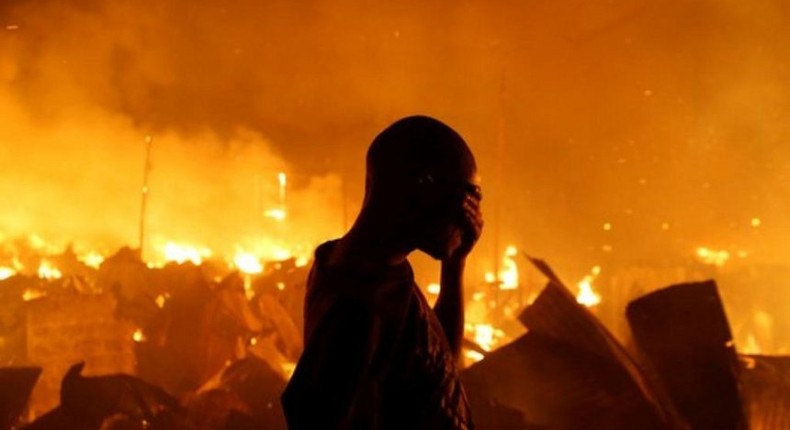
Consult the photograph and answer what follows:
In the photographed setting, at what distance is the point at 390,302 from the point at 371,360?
0.35ft

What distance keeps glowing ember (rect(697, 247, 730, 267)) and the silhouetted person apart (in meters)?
12.3

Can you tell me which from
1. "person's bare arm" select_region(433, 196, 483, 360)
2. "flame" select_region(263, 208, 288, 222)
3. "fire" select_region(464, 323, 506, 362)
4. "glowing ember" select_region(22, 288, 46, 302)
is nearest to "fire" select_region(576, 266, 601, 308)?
"fire" select_region(464, 323, 506, 362)

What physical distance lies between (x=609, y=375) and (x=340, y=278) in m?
2.71

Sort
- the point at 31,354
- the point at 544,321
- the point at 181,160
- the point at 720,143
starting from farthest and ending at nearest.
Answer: the point at 181,160
the point at 720,143
the point at 31,354
the point at 544,321

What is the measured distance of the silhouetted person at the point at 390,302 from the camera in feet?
3.21

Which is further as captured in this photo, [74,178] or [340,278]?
[74,178]

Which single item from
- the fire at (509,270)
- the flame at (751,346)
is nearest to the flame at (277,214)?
the fire at (509,270)

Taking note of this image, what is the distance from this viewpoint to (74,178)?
16.0m

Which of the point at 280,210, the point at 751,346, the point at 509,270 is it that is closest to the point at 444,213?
the point at 751,346

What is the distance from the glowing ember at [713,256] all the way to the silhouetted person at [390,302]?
12282 millimetres

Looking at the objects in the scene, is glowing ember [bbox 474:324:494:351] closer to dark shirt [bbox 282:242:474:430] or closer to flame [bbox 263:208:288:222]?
dark shirt [bbox 282:242:474:430]

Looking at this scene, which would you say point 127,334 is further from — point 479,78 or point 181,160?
point 181,160

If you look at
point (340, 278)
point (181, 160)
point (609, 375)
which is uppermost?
point (181, 160)

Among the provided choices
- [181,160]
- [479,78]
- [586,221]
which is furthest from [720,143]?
[181,160]
